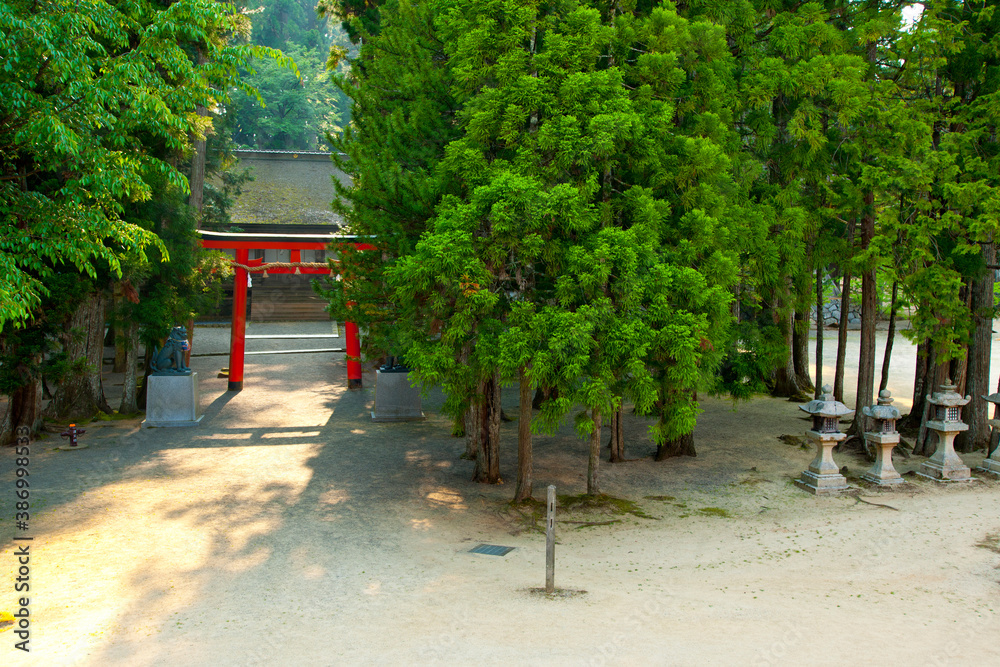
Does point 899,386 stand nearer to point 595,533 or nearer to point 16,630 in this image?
point 595,533

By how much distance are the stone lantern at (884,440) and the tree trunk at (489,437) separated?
17.0 ft

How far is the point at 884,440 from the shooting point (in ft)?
34.4

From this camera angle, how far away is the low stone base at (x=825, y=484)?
10.3 metres

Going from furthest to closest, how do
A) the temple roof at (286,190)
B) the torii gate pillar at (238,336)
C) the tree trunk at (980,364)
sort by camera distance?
the temple roof at (286,190) < the torii gate pillar at (238,336) < the tree trunk at (980,364)

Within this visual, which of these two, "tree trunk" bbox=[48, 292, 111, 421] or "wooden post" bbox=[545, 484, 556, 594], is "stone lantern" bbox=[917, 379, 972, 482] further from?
"tree trunk" bbox=[48, 292, 111, 421]

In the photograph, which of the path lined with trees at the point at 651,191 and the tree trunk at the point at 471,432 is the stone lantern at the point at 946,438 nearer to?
the path lined with trees at the point at 651,191

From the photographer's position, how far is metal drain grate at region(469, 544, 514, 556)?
808cm

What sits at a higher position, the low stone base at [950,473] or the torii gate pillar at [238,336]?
the torii gate pillar at [238,336]

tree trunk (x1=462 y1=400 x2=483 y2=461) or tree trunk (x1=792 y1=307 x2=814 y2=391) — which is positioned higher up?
tree trunk (x1=792 y1=307 x2=814 y2=391)

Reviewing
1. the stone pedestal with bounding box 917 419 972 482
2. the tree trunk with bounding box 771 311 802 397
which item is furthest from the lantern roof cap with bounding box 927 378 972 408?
the tree trunk with bounding box 771 311 802 397

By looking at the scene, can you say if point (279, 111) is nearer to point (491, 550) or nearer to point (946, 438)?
point (491, 550)

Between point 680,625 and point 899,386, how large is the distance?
47.9 feet

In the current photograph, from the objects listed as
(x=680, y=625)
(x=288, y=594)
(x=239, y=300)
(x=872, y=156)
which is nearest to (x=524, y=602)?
(x=680, y=625)

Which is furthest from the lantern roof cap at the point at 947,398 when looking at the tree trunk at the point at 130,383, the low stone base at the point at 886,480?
the tree trunk at the point at 130,383
